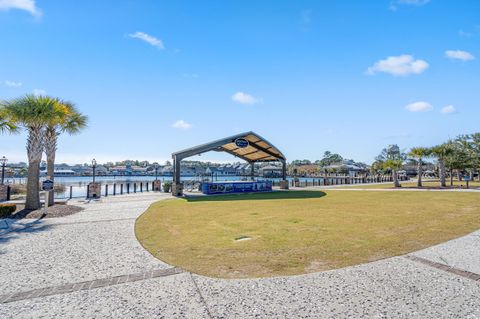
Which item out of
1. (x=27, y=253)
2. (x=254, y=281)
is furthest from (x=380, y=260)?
(x=27, y=253)

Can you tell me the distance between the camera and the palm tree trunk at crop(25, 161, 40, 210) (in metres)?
13.1

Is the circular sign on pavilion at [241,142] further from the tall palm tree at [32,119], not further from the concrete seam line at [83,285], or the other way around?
the concrete seam line at [83,285]

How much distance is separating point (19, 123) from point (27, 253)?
403 inches

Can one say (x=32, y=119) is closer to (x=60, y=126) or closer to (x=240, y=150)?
(x=60, y=126)

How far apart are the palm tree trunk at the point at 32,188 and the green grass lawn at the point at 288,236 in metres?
5.97

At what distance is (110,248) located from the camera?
22.8ft

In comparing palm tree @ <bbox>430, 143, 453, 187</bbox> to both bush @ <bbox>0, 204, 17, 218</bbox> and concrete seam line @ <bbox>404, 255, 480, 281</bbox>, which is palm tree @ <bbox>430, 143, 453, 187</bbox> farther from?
bush @ <bbox>0, 204, 17, 218</bbox>

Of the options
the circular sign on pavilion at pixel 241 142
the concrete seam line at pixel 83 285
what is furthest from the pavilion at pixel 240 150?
the concrete seam line at pixel 83 285

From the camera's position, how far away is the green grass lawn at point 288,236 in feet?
18.8

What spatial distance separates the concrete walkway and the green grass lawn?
0.47 meters

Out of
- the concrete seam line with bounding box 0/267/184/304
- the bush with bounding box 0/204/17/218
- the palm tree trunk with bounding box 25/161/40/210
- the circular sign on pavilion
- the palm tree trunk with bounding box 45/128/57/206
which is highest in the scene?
the circular sign on pavilion

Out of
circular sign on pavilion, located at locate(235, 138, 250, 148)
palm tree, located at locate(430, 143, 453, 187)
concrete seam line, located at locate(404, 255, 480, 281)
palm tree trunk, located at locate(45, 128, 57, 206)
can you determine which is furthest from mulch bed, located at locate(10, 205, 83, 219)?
palm tree, located at locate(430, 143, 453, 187)

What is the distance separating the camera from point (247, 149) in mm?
26891

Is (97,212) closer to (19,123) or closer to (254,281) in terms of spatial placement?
(19,123)
